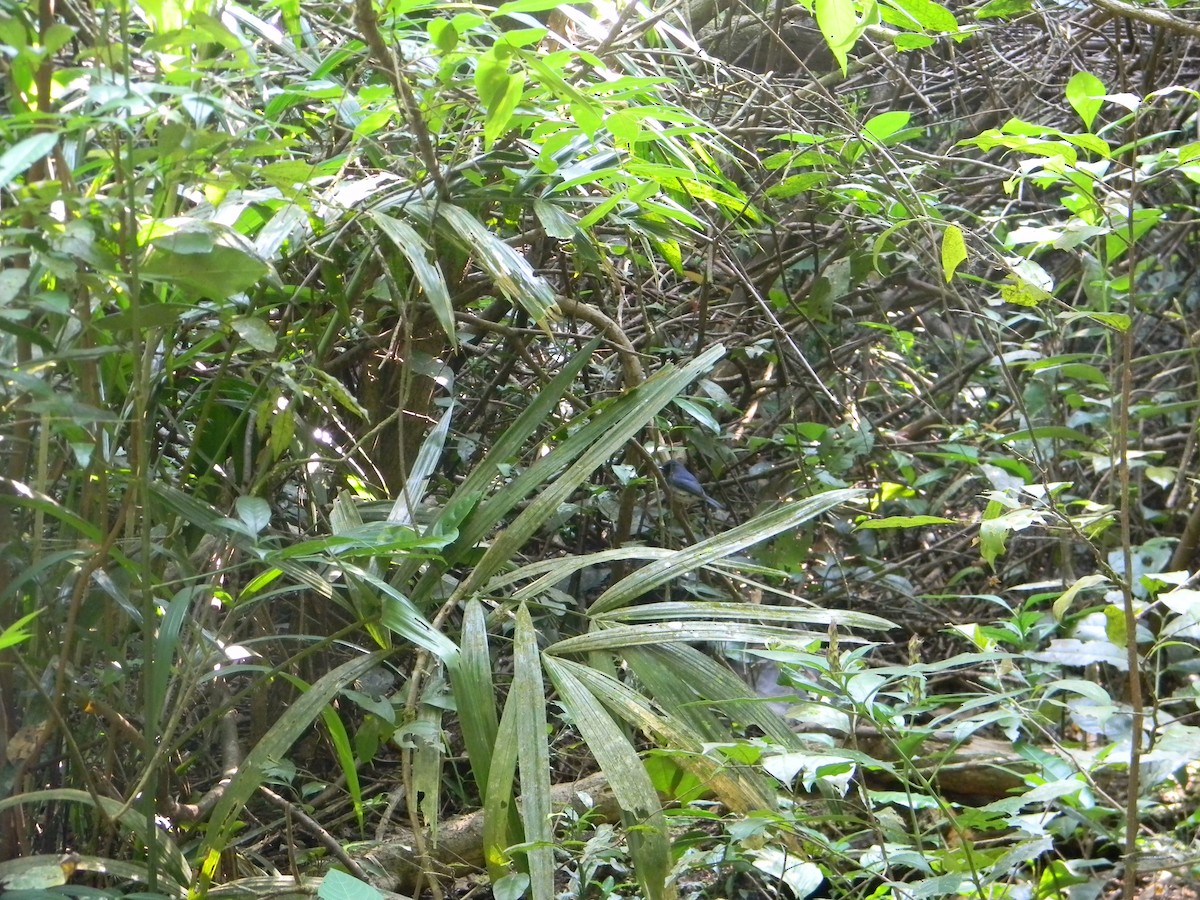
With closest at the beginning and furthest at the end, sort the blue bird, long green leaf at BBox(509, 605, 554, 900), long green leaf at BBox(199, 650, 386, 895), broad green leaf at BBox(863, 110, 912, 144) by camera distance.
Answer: long green leaf at BBox(509, 605, 554, 900)
long green leaf at BBox(199, 650, 386, 895)
broad green leaf at BBox(863, 110, 912, 144)
the blue bird

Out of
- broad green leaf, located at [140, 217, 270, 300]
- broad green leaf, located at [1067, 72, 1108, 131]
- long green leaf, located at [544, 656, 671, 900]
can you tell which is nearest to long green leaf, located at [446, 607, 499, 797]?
long green leaf, located at [544, 656, 671, 900]

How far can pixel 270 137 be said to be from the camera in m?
1.32

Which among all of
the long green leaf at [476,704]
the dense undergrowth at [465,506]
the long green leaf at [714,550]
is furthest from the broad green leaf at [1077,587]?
the long green leaf at [476,704]

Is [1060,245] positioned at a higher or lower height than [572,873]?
higher

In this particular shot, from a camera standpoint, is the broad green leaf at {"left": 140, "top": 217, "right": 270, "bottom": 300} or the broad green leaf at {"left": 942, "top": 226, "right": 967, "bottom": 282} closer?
the broad green leaf at {"left": 140, "top": 217, "right": 270, "bottom": 300}

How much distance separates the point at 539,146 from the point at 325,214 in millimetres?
343

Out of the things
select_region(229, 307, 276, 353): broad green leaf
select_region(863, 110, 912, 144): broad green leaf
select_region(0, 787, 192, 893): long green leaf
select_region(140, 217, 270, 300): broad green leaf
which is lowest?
select_region(0, 787, 192, 893): long green leaf

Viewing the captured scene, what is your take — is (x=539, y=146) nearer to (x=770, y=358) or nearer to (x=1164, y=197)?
(x=770, y=358)

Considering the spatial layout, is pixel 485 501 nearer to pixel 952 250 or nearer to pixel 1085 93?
pixel 952 250

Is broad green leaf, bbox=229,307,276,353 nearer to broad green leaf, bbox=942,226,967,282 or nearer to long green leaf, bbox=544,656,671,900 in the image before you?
long green leaf, bbox=544,656,671,900

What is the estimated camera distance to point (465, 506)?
1.34 meters

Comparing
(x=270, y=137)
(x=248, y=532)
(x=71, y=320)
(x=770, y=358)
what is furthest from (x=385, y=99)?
(x=770, y=358)

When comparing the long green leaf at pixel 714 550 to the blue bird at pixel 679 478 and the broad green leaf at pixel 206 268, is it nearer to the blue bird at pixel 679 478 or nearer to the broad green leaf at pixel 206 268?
A: the broad green leaf at pixel 206 268

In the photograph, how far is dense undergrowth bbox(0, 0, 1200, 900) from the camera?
104 cm
